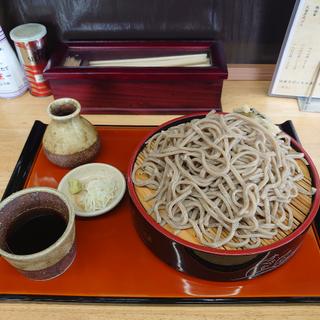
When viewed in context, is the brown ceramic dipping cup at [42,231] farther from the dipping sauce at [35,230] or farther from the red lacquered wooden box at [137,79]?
the red lacquered wooden box at [137,79]

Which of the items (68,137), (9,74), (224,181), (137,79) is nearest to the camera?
(224,181)

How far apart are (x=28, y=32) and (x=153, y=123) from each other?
630mm

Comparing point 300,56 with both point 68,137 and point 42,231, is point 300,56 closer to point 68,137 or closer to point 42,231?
point 68,137

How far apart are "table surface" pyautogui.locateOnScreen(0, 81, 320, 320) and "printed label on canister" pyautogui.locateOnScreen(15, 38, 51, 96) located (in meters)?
0.05

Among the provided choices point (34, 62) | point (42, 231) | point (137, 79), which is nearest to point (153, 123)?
point (137, 79)

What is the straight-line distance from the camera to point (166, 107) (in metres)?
1.44

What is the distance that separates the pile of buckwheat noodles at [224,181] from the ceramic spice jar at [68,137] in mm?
255

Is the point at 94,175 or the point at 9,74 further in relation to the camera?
the point at 9,74

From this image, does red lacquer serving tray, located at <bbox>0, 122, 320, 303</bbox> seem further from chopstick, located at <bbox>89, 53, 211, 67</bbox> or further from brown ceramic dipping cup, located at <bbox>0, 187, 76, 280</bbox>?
chopstick, located at <bbox>89, 53, 211, 67</bbox>

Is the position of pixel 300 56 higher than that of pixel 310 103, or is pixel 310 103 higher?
pixel 300 56

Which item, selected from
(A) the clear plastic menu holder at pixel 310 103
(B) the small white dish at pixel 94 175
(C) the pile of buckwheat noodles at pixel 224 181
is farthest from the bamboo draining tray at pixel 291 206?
(A) the clear plastic menu holder at pixel 310 103

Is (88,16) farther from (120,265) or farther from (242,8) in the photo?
(120,265)

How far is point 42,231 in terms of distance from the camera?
0.93 m

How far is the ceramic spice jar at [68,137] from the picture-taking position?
3.71 feet
